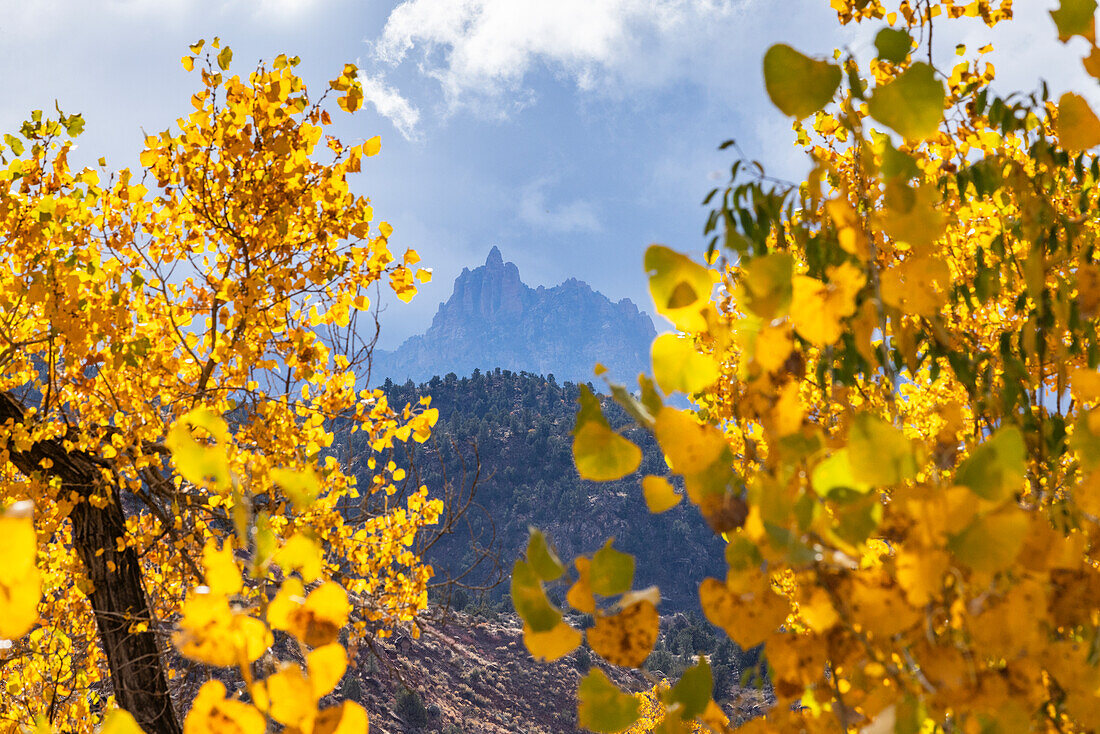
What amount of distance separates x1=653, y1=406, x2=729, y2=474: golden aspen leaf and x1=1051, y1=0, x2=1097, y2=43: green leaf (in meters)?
0.58

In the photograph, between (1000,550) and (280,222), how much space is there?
2875 millimetres

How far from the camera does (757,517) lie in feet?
1.85

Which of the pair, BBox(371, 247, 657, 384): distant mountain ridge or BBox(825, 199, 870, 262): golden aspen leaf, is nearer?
BBox(825, 199, 870, 262): golden aspen leaf

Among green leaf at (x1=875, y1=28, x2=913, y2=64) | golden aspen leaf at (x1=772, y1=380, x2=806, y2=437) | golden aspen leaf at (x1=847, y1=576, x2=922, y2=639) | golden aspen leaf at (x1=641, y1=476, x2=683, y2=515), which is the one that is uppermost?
green leaf at (x1=875, y1=28, x2=913, y2=64)

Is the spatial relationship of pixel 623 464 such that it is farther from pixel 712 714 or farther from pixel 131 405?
pixel 131 405

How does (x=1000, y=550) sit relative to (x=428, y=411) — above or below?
below

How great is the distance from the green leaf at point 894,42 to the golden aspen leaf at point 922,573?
556 mm

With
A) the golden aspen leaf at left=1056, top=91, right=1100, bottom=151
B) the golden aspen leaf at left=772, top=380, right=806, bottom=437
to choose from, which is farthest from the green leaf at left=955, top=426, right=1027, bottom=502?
the golden aspen leaf at left=1056, top=91, right=1100, bottom=151

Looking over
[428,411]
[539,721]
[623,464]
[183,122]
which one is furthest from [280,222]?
[539,721]

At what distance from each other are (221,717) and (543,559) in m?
0.29

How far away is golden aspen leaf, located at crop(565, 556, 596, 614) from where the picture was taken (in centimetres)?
62

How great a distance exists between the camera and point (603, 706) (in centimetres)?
65

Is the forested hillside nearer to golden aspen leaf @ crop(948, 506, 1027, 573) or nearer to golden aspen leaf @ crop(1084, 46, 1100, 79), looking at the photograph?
golden aspen leaf @ crop(1084, 46, 1100, 79)

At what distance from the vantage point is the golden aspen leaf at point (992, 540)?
1.55ft
